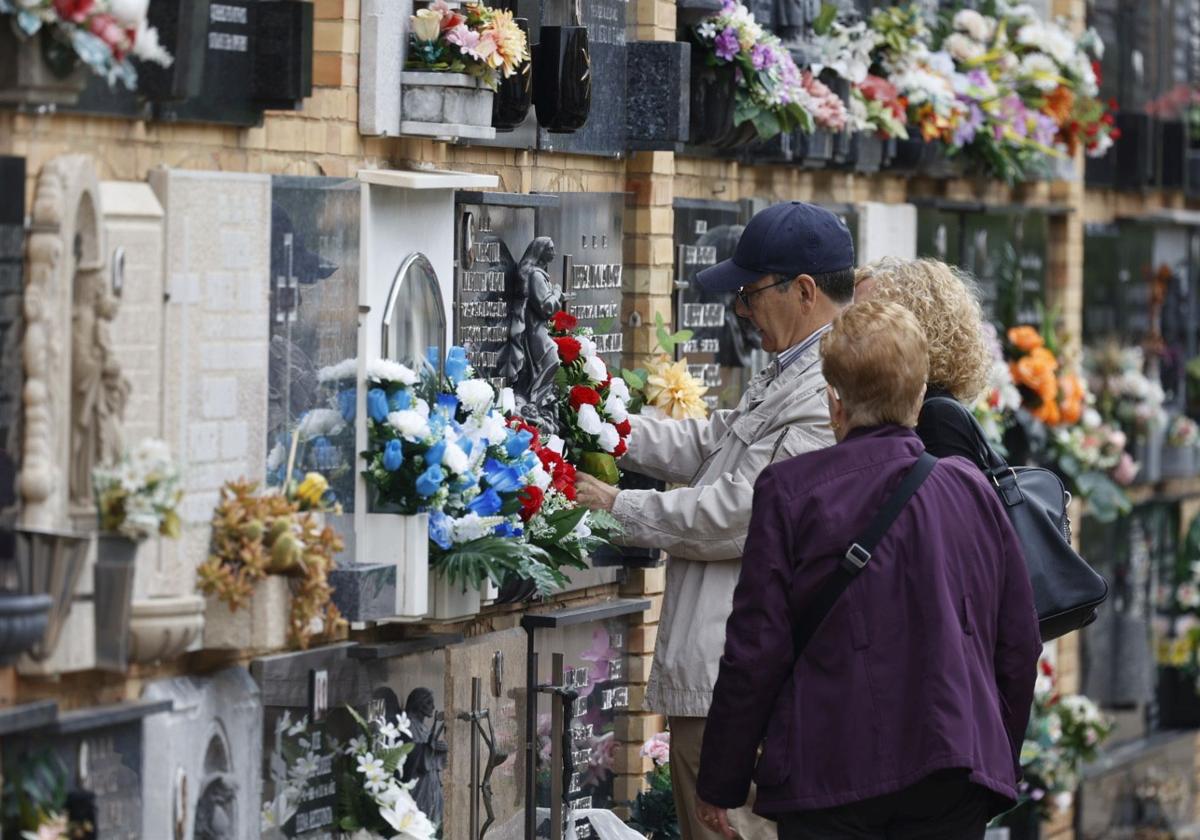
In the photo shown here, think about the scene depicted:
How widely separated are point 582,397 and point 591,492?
33cm

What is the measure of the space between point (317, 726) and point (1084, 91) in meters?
6.66

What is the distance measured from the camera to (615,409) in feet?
23.4

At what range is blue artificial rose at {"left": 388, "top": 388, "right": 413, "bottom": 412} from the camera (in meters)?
6.14

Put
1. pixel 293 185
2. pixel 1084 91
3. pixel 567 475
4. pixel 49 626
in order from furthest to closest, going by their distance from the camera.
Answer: pixel 1084 91 < pixel 567 475 < pixel 293 185 < pixel 49 626

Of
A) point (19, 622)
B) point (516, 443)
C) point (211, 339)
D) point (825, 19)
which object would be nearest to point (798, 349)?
point (516, 443)

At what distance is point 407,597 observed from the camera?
20.1ft

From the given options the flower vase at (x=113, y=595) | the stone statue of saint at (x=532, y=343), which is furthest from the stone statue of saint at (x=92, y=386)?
the stone statue of saint at (x=532, y=343)

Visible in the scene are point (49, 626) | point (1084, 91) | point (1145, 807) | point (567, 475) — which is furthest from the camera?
point (1145, 807)

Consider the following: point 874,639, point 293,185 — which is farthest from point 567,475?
point 874,639

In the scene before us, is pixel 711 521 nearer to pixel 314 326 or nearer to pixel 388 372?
pixel 388 372

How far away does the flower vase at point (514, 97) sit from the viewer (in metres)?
6.88

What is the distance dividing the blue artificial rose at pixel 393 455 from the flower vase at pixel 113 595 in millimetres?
1052

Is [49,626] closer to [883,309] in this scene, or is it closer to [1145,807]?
[883,309]

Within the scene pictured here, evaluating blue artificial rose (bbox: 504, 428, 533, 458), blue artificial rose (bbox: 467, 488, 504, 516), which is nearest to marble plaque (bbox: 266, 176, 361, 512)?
blue artificial rose (bbox: 467, 488, 504, 516)
